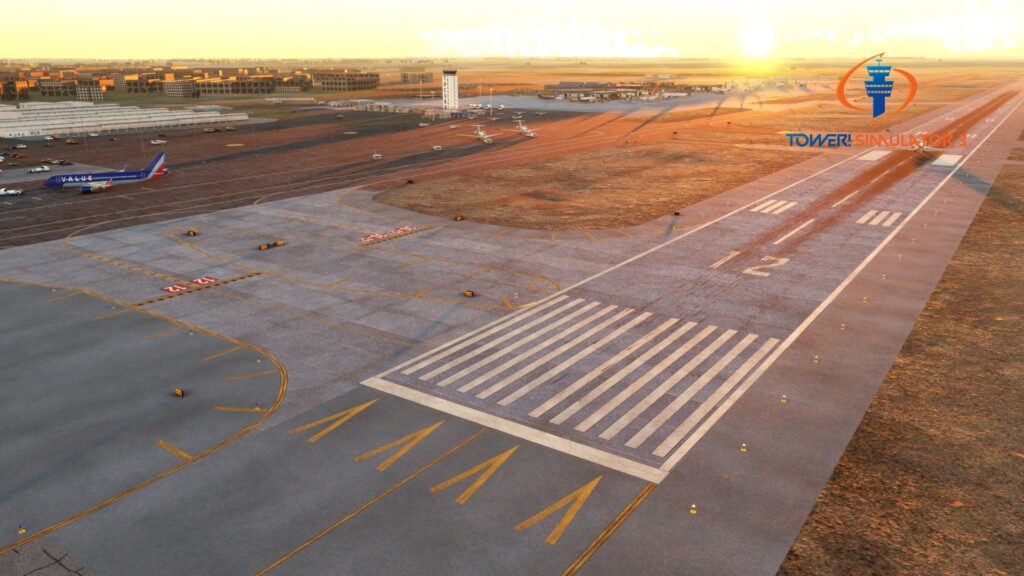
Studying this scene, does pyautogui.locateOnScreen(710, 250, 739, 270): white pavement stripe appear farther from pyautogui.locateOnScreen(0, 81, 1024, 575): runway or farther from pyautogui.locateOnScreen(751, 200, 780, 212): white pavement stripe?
pyautogui.locateOnScreen(751, 200, 780, 212): white pavement stripe

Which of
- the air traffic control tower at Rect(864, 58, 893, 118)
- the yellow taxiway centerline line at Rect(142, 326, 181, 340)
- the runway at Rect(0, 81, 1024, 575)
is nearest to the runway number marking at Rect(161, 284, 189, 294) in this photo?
the runway at Rect(0, 81, 1024, 575)

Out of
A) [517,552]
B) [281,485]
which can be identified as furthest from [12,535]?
[517,552]

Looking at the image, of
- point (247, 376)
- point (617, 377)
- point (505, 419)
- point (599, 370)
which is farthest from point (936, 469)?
point (247, 376)

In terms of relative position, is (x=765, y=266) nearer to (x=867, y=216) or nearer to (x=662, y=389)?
(x=662, y=389)

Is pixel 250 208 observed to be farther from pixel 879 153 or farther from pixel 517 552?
pixel 879 153

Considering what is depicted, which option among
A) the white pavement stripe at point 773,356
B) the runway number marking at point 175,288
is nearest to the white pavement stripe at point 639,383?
the white pavement stripe at point 773,356

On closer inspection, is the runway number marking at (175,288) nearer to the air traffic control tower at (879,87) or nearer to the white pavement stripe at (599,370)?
the white pavement stripe at (599,370)
